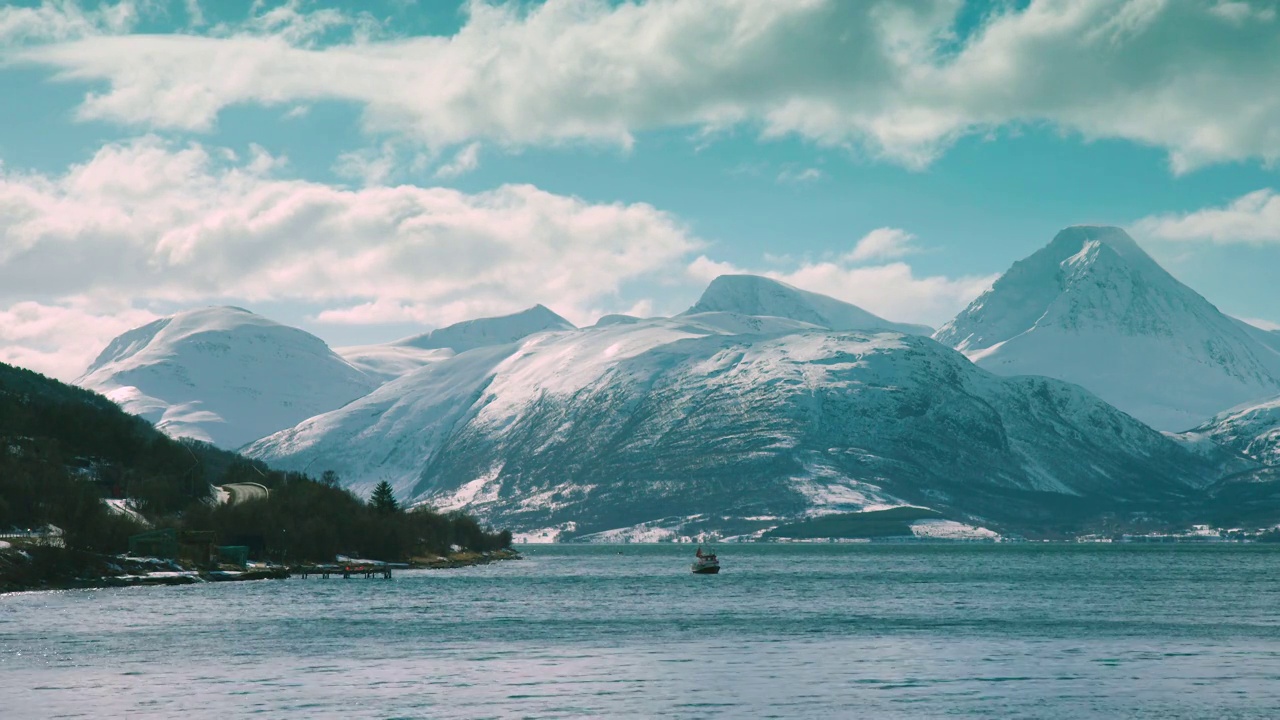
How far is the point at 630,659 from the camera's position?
359 feet

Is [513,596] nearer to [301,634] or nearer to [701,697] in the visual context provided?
[301,634]

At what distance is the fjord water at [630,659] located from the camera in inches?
3282

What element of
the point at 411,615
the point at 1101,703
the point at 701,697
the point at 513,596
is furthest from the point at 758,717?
the point at 513,596

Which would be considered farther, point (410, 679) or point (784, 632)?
point (784, 632)

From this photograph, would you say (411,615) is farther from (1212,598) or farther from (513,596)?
(1212,598)

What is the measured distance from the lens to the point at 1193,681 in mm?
93125

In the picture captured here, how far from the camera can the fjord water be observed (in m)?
83.4

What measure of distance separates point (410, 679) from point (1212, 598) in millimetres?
126955

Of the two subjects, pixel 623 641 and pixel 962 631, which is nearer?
pixel 623 641

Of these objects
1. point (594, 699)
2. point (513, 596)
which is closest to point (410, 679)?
point (594, 699)

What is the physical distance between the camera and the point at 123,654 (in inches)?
4296

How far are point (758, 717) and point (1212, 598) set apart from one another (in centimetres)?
12859

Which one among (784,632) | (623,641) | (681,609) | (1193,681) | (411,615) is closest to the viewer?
(1193,681)

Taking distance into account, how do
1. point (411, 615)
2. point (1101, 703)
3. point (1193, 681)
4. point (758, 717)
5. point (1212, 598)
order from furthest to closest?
point (1212, 598), point (411, 615), point (1193, 681), point (1101, 703), point (758, 717)
